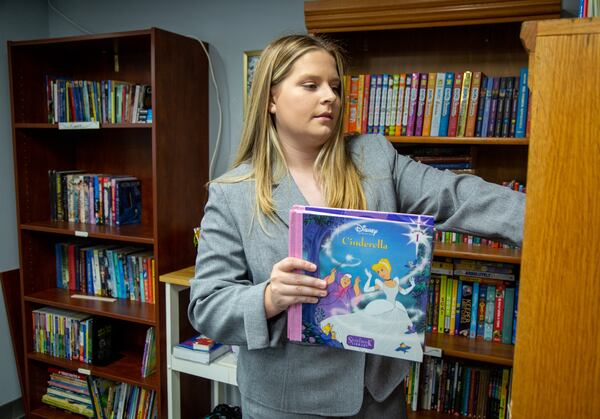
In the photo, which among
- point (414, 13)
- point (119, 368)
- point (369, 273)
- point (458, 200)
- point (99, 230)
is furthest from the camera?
point (119, 368)

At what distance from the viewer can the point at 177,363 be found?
7.06 feet

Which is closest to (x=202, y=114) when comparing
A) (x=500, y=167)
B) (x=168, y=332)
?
(x=168, y=332)

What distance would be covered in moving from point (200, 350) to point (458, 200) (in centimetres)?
153

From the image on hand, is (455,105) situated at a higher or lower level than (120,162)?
higher

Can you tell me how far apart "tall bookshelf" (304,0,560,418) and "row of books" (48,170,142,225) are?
50.8 inches

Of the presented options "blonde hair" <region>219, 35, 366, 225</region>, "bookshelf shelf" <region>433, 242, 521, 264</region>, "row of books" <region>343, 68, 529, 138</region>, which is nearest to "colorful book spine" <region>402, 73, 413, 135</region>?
"row of books" <region>343, 68, 529, 138</region>

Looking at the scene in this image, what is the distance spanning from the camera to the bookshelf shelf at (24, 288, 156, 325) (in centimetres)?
226

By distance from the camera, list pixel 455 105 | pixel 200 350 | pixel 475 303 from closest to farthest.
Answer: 1. pixel 455 105
2. pixel 475 303
3. pixel 200 350

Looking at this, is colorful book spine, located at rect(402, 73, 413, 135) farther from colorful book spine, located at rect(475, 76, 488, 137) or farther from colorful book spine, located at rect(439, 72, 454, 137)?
colorful book spine, located at rect(475, 76, 488, 137)

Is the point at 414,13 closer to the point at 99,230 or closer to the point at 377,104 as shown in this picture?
the point at 377,104

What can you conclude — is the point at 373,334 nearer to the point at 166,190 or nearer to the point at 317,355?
the point at 317,355

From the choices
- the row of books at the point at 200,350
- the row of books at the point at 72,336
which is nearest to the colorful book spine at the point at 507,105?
the row of books at the point at 200,350

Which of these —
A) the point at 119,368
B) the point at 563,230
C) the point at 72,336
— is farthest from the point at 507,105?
the point at 72,336

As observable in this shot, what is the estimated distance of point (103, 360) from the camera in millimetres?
2492
